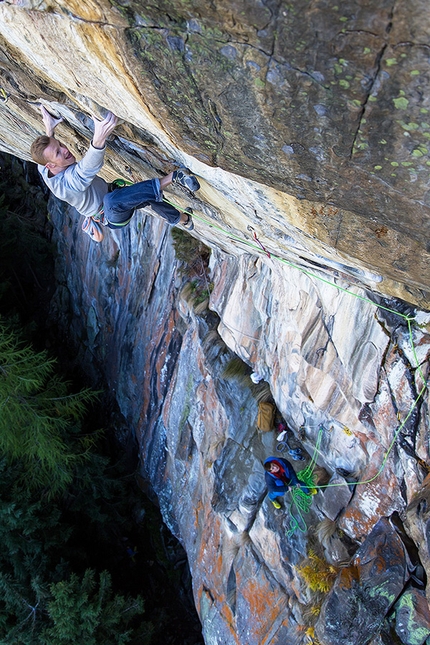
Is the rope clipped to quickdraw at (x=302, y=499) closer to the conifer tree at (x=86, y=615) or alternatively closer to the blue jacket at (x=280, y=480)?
the blue jacket at (x=280, y=480)

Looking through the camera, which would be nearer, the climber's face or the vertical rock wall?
the climber's face

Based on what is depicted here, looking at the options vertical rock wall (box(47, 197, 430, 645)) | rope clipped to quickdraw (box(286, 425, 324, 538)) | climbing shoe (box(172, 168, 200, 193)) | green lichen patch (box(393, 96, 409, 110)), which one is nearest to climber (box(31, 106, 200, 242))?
climbing shoe (box(172, 168, 200, 193))

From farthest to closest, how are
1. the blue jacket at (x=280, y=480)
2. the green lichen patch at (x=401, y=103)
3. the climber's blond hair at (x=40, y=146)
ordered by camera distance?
the blue jacket at (x=280, y=480) → the climber's blond hair at (x=40, y=146) → the green lichen patch at (x=401, y=103)

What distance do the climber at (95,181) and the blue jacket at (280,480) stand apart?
3.51 m

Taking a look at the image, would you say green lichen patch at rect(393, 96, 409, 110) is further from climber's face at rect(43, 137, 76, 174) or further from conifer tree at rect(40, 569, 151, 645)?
conifer tree at rect(40, 569, 151, 645)

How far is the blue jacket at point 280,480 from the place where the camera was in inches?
230

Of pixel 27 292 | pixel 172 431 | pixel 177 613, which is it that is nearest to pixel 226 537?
pixel 172 431

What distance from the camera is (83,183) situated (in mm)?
3459

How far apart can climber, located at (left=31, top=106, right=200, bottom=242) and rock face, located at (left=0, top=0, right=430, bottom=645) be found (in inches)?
6.5

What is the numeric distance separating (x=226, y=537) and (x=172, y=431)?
2365mm

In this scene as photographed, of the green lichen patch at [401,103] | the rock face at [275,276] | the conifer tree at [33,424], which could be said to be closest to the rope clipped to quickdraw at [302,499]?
the rock face at [275,276]

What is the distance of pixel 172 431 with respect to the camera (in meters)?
8.78

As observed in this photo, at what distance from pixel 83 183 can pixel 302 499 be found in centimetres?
440

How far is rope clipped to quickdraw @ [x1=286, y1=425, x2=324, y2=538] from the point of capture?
18.2ft
